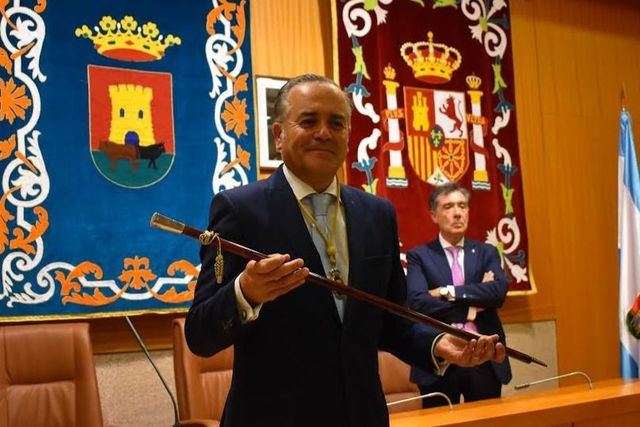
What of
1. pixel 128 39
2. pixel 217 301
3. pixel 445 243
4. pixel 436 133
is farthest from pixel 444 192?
pixel 217 301

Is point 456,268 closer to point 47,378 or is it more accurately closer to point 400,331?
point 47,378

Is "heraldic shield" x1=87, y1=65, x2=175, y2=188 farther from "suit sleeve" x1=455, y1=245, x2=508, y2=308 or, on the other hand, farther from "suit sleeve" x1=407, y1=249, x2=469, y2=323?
"suit sleeve" x1=455, y1=245, x2=508, y2=308

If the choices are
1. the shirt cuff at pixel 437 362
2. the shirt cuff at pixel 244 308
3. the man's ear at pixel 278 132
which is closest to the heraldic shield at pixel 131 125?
the man's ear at pixel 278 132

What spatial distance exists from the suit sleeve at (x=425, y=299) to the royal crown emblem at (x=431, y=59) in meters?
1.30

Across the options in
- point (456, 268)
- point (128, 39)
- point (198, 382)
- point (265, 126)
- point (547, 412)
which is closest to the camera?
point (547, 412)

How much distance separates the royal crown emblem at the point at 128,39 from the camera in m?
3.49

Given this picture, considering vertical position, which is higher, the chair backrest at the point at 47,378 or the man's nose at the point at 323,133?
the man's nose at the point at 323,133

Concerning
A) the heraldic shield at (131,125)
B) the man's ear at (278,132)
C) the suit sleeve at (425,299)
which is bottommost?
the suit sleeve at (425,299)

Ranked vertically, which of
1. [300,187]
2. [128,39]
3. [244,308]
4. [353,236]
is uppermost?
[128,39]

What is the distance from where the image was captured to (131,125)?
352 cm

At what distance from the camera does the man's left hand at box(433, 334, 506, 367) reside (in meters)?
1.49

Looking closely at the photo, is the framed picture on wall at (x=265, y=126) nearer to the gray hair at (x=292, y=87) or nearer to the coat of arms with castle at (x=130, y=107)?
the coat of arms with castle at (x=130, y=107)

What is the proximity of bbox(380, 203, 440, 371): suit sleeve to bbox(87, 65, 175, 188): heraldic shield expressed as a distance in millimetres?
2180

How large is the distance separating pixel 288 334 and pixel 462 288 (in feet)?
7.74
